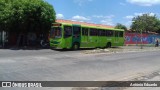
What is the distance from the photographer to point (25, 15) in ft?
110

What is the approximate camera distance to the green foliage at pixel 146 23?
7444 cm

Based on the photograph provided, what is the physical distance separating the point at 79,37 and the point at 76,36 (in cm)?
59

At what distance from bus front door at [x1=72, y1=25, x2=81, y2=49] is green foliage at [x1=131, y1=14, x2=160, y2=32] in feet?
138

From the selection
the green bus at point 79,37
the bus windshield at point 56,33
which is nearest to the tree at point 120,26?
the green bus at point 79,37

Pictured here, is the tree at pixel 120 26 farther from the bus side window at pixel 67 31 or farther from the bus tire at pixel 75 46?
the bus side window at pixel 67 31

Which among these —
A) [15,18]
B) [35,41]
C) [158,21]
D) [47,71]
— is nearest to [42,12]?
[15,18]

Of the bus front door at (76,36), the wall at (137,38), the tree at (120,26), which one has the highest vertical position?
the tree at (120,26)

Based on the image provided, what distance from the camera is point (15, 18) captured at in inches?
1316

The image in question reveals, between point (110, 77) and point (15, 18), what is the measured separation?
20.1 metres

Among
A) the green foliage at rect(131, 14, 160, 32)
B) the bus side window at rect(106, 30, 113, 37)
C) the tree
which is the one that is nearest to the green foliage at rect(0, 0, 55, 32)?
the bus side window at rect(106, 30, 113, 37)

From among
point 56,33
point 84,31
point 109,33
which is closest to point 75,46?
Result: point 84,31

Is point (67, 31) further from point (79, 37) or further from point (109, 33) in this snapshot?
point (109, 33)

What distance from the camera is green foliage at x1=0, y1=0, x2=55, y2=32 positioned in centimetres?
3331

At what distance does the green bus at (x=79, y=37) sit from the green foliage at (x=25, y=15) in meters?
3.06
